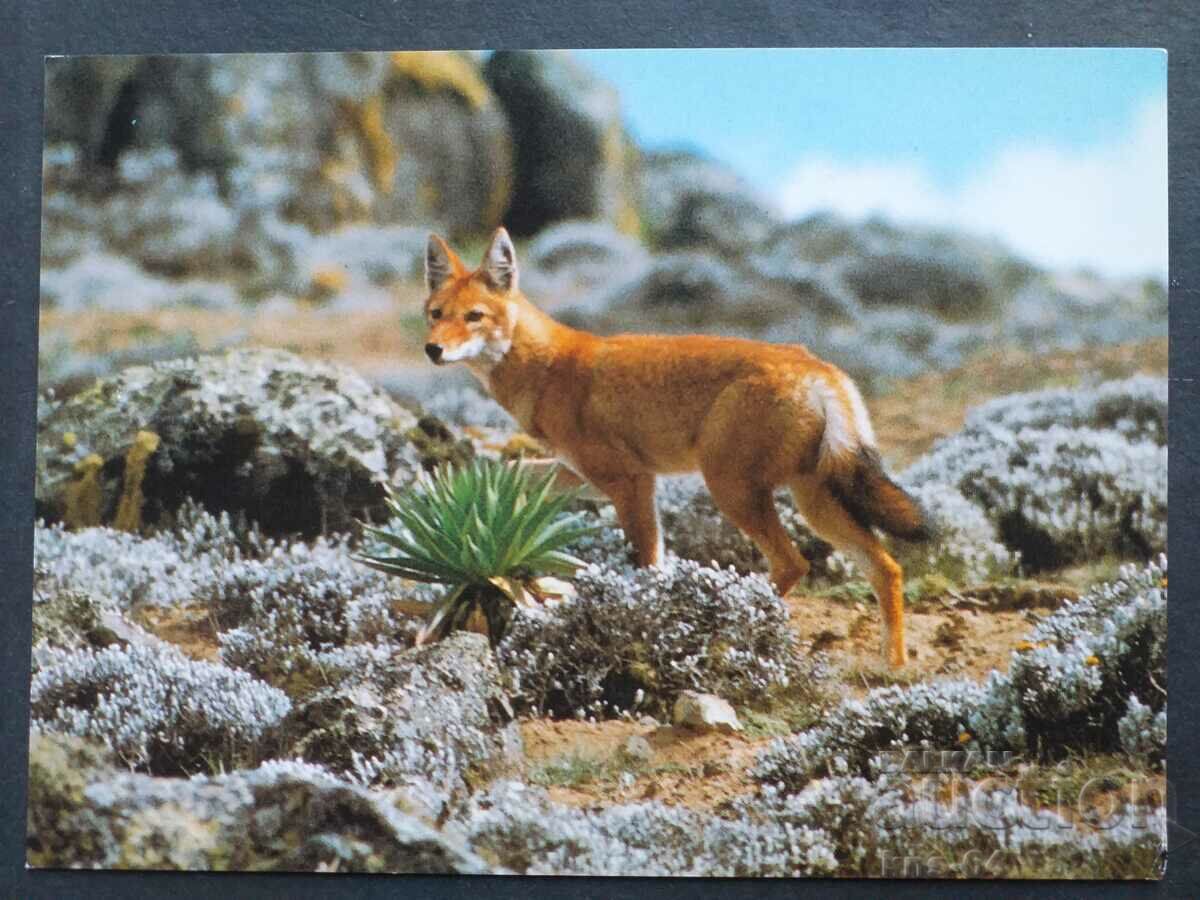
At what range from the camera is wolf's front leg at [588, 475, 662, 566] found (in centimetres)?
462

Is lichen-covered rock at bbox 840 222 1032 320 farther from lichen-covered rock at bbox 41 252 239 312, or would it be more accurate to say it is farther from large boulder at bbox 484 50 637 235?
lichen-covered rock at bbox 41 252 239 312

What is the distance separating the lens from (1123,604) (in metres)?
4.46

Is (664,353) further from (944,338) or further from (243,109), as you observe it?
(243,109)

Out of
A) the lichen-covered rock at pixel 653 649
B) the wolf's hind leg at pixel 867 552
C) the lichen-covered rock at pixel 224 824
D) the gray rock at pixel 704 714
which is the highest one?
the wolf's hind leg at pixel 867 552

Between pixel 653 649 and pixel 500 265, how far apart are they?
1597mm

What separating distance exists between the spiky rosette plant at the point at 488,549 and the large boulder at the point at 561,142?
1068 mm

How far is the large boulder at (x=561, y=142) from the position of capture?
15.4ft

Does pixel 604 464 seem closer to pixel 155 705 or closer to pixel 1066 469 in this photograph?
pixel 1066 469

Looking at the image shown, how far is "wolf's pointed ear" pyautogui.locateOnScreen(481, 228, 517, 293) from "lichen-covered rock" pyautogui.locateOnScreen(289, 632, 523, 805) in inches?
55.0

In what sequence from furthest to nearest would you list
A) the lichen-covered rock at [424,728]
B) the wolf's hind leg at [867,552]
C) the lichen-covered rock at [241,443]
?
1. the lichen-covered rock at [241,443]
2. the wolf's hind leg at [867,552]
3. the lichen-covered rock at [424,728]

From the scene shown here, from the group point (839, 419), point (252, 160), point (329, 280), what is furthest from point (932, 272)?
point (252, 160)

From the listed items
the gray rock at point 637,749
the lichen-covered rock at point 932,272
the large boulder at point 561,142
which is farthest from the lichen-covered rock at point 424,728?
the lichen-covered rock at point 932,272

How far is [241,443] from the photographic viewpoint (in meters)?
4.76

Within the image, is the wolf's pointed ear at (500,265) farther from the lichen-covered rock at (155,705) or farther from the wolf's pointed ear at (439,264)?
the lichen-covered rock at (155,705)
